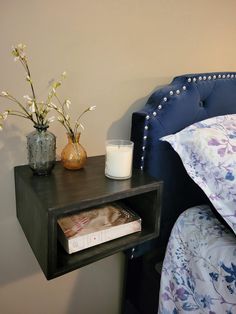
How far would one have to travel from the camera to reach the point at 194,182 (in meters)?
0.97

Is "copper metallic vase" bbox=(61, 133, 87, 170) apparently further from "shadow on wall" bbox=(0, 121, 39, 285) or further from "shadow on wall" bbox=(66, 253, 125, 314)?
"shadow on wall" bbox=(66, 253, 125, 314)

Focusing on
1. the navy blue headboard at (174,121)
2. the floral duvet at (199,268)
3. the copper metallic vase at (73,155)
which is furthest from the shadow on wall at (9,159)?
the floral duvet at (199,268)

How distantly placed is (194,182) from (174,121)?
233 millimetres

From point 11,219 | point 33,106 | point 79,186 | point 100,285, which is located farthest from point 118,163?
point 100,285

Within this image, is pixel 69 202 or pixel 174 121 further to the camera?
pixel 174 121

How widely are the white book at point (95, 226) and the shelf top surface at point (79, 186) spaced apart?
4.3 inches

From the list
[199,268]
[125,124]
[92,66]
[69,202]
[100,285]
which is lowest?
[100,285]

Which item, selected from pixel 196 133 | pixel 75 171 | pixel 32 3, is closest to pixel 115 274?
pixel 75 171

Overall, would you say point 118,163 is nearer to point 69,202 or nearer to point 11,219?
point 69,202

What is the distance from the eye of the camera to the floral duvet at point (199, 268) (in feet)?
2.49

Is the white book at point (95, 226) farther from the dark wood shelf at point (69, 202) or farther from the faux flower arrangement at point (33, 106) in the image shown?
the faux flower arrangement at point (33, 106)

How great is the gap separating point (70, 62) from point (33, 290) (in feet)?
2.68

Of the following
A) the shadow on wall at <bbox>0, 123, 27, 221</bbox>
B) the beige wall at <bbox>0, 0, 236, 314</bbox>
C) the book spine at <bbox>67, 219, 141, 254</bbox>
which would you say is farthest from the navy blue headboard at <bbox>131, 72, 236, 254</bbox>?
the shadow on wall at <bbox>0, 123, 27, 221</bbox>

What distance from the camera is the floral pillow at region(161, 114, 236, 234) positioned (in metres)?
0.79
